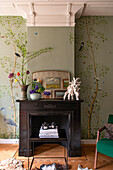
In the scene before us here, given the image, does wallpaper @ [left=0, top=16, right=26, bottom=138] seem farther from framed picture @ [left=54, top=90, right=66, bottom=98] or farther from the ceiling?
framed picture @ [left=54, top=90, right=66, bottom=98]

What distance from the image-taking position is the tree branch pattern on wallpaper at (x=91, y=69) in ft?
11.1

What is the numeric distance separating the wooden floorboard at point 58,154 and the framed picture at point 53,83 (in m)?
1.22

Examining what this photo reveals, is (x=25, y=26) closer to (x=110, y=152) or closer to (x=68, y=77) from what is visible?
(x=68, y=77)

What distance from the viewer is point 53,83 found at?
3221 mm

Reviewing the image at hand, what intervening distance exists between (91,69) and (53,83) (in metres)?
0.89

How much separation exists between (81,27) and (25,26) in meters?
1.21

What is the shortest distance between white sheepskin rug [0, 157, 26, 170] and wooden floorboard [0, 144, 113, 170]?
106 mm

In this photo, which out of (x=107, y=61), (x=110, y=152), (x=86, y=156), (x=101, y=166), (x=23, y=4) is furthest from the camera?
(x=107, y=61)

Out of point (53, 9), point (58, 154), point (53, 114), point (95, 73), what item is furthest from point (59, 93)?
point (53, 9)

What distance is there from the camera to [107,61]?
3.40 m

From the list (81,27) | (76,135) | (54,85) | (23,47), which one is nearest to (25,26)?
(23,47)

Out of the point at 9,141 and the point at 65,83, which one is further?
the point at 9,141

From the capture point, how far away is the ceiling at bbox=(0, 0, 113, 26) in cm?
300

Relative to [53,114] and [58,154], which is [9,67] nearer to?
[53,114]
